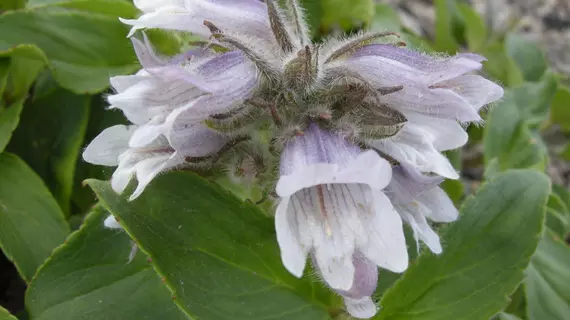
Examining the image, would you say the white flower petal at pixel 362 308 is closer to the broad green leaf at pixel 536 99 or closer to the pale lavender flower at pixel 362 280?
the pale lavender flower at pixel 362 280

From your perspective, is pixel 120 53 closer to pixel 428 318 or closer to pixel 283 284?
pixel 283 284

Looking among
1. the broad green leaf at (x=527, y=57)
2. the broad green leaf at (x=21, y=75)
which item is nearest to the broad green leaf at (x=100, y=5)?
the broad green leaf at (x=21, y=75)

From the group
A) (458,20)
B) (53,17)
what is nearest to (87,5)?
(53,17)

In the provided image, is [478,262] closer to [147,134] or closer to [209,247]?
[209,247]

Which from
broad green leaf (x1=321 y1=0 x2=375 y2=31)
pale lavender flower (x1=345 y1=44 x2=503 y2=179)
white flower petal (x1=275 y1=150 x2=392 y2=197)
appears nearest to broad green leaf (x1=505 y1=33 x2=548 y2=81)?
broad green leaf (x1=321 y1=0 x2=375 y2=31)

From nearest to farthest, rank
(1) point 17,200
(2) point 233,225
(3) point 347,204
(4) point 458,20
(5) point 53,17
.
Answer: (3) point 347,204
(2) point 233,225
(1) point 17,200
(5) point 53,17
(4) point 458,20

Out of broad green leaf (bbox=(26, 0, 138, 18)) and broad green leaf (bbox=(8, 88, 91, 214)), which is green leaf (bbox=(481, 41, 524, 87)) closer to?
broad green leaf (bbox=(26, 0, 138, 18))
